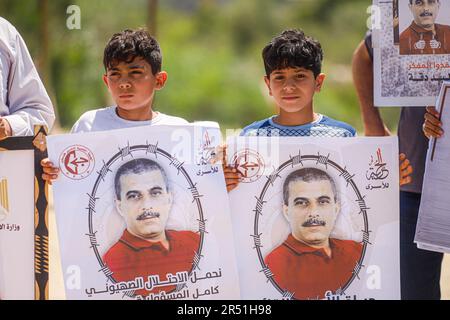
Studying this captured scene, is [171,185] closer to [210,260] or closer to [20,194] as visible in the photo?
[210,260]

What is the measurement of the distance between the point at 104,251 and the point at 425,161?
165 centimetres

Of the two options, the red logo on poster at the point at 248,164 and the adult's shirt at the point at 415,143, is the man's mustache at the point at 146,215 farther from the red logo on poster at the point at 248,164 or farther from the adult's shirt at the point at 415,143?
the adult's shirt at the point at 415,143

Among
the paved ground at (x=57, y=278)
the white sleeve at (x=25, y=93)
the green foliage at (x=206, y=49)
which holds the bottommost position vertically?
the paved ground at (x=57, y=278)

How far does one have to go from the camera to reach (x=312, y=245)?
3459 mm

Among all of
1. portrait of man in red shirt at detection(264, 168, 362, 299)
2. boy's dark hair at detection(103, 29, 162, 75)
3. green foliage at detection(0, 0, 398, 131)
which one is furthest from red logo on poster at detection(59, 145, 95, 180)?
green foliage at detection(0, 0, 398, 131)

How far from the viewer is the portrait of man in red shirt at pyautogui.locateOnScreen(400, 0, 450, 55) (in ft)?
11.7

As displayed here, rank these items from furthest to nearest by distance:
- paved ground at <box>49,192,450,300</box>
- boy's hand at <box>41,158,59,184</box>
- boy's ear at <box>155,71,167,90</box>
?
1. paved ground at <box>49,192,450,300</box>
2. boy's ear at <box>155,71,167,90</box>
3. boy's hand at <box>41,158,59,184</box>

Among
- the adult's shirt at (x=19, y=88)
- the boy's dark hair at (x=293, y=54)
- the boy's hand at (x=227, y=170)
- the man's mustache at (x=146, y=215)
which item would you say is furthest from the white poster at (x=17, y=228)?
the boy's dark hair at (x=293, y=54)

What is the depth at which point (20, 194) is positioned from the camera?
347 cm

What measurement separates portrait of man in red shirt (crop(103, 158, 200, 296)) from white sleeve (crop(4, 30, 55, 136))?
20.2 inches

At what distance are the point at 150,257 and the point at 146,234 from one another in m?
0.11

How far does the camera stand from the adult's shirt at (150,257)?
135 inches

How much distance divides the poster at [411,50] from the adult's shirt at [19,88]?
5.28ft

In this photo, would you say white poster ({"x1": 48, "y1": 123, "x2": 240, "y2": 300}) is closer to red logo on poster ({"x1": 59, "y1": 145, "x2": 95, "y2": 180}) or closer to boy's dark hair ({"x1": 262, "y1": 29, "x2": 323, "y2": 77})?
red logo on poster ({"x1": 59, "y1": 145, "x2": 95, "y2": 180})
